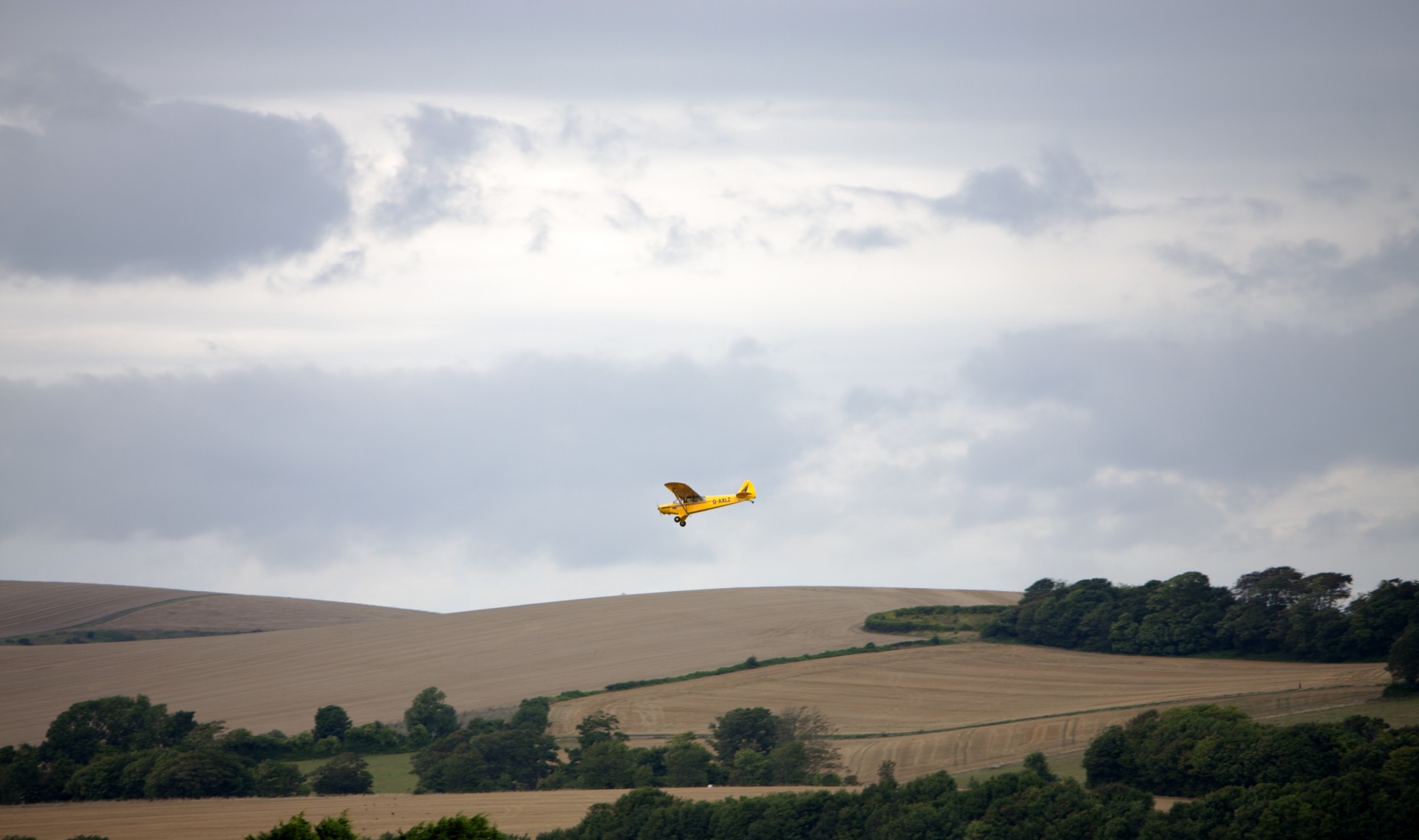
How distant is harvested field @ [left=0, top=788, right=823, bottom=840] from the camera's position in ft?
287

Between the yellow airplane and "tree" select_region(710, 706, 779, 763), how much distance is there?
26.3 meters

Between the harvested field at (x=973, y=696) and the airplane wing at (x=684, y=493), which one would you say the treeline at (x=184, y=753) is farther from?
the airplane wing at (x=684, y=493)

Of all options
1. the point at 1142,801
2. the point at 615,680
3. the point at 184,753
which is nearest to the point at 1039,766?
the point at 1142,801

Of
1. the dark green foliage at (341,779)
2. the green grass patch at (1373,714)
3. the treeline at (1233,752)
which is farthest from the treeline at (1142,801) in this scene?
the dark green foliage at (341,779)

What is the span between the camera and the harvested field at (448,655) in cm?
13075

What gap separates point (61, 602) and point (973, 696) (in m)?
127

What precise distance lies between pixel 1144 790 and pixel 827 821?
22092 mm

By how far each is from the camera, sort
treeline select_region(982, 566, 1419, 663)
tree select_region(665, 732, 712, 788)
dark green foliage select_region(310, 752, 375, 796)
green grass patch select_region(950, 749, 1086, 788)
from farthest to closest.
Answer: treeline select_region(982, 566, 1419, 663)
tree select_region(665, 732, 712, 788)
dark green foliage select_region(310, 752, 375, 796)
green grass patch select_region(950, 749, 1086, 788)

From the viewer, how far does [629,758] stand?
335 feet

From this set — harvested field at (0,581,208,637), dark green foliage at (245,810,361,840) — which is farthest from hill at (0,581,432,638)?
dark green foliage at (245,810,361,840)

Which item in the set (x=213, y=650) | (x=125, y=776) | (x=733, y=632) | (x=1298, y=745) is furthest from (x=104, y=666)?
(x=1298, y=745)

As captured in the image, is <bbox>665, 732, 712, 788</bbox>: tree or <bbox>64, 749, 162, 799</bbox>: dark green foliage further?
<bbox>64, 749, 162, 799</bbox>: dark green foliage

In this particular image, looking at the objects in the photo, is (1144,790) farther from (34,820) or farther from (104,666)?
(104,666)

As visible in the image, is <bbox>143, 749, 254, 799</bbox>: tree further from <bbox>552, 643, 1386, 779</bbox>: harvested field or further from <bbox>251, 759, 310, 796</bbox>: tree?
<bbox>552, 643, 1386, 779</bbox>: harvested field
